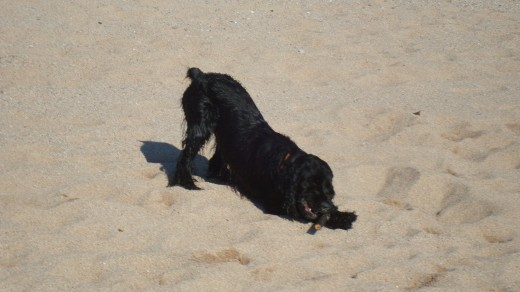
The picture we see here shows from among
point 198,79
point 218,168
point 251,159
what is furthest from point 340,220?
point 198,79

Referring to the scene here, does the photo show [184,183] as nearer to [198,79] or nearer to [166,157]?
[166,157]

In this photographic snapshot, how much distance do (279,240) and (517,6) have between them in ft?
27.8

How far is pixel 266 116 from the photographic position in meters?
7.66

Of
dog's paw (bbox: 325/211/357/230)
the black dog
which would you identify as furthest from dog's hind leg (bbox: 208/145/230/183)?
dog's paw (bbox: 325/211/357/230)

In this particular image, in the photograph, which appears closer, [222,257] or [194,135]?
[222,257]

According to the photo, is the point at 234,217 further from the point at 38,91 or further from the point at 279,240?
the point at 38,91

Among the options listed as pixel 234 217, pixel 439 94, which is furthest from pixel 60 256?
pixel 439 94

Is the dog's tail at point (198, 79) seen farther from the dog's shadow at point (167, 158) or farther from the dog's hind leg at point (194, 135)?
the dog's shadow at point (167, 158)

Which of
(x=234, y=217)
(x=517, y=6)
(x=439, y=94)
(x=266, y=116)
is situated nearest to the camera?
(x=234, y=217)

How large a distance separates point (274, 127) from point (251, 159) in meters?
1.58

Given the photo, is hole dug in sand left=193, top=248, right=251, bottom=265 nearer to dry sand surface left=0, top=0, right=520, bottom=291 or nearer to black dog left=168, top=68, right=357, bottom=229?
dry sand surface left=0, top=0, right=520, bottom=291

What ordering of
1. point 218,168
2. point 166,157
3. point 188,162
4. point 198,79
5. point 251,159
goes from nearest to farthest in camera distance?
point 251,159 → point 188,162 → point 198,79 → point 218,168 → point 166,157

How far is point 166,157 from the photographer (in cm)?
670

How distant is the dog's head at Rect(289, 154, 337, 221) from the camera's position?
5.43 m
